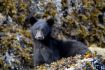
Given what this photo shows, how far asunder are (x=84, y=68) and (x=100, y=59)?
317 millimetres

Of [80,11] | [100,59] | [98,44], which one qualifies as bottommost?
[98,44]

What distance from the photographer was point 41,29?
360 inches

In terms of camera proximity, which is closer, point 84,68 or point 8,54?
point 84,68

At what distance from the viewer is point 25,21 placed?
11867 mm

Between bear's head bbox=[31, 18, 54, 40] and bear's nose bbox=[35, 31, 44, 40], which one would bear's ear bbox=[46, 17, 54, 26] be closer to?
bear's head bbox=[31, 18, 54, 40]

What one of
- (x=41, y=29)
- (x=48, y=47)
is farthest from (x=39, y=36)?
(x=48, y=47)

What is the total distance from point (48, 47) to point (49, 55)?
199 millimetres

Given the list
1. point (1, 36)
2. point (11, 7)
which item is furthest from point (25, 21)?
point (1, 36)

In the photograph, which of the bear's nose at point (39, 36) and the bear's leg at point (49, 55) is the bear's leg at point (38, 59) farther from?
the bear's nose at point (39, 36)

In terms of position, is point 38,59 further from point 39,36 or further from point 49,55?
point 39,36

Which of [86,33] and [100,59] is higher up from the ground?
[100,59]

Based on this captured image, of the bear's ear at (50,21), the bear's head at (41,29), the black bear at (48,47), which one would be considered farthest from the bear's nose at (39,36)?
the bear's ear at (50,21)

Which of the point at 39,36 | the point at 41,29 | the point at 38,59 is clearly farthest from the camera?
the point at 38,59

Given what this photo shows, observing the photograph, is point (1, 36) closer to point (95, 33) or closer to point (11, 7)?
point (11, 7)
